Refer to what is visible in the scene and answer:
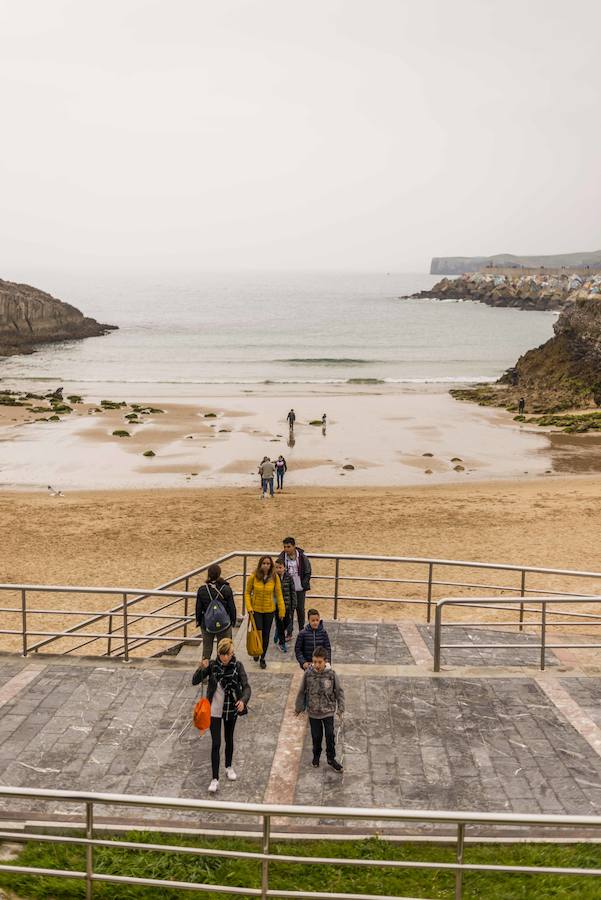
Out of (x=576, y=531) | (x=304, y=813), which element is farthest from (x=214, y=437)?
(x=304, y=813)

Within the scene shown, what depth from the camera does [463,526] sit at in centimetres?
2234

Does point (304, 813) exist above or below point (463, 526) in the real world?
above

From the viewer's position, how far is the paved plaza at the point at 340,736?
711 cm

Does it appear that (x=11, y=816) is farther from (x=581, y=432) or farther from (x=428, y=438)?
(x=581, y=432)

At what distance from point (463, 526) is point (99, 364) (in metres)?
57.3

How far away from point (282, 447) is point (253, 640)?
26641 mm

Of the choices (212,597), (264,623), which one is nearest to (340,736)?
(264,623)

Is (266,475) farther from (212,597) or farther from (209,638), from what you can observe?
(212,597)

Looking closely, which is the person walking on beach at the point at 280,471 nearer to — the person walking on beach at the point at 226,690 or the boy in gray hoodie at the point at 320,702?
the boy in gray hoodie at the point at 320,702

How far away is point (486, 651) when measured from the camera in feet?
35.4

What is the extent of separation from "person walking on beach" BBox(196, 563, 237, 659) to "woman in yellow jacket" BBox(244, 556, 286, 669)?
1.09 ft

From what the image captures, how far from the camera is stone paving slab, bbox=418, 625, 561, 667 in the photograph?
10.3 meters

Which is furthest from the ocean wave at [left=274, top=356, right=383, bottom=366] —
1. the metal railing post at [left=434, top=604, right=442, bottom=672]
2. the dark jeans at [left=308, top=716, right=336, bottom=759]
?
the dark jeans at [left=308, top=716, right=336, bottom=759]

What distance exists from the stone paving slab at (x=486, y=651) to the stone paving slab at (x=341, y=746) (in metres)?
0.85
